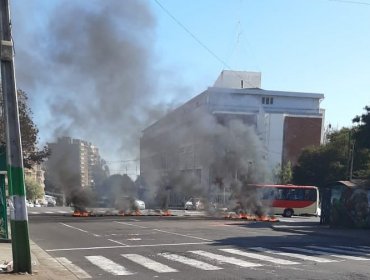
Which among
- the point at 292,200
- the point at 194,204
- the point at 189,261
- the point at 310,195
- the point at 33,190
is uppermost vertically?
the point at 33,190

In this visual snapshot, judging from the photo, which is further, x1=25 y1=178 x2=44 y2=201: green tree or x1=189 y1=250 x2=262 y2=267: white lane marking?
x1=25 y1=178 x2=44 y2=201: green tree

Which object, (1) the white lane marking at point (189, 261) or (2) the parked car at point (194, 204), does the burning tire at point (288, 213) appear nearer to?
(2) the parked car at point (194, 204)

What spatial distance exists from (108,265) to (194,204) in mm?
27800

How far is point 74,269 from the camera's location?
35.8ft

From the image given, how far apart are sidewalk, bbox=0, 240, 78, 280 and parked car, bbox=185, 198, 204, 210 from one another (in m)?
23.6

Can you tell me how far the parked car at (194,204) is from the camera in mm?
37075

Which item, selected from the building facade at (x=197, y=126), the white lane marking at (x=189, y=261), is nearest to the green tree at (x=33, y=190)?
the building facade at (x=197, y=126)

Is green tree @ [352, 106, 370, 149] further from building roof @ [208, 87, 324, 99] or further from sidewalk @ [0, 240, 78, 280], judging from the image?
sidewalk @ [0, 240, 78, 280]

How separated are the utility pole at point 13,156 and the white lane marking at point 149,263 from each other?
8.66ft

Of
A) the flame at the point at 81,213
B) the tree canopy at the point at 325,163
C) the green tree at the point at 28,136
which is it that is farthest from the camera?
the tree canopy at the point at 325,163

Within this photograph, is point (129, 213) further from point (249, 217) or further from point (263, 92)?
point (263, 92)

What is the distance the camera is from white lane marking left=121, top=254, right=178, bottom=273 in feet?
35.2

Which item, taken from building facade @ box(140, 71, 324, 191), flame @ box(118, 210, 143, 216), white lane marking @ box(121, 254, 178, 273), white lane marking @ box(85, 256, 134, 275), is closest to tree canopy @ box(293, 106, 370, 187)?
building facade @ box(140, 71, 324, 191)

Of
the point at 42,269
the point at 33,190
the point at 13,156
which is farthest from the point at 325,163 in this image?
the point at 33,190
